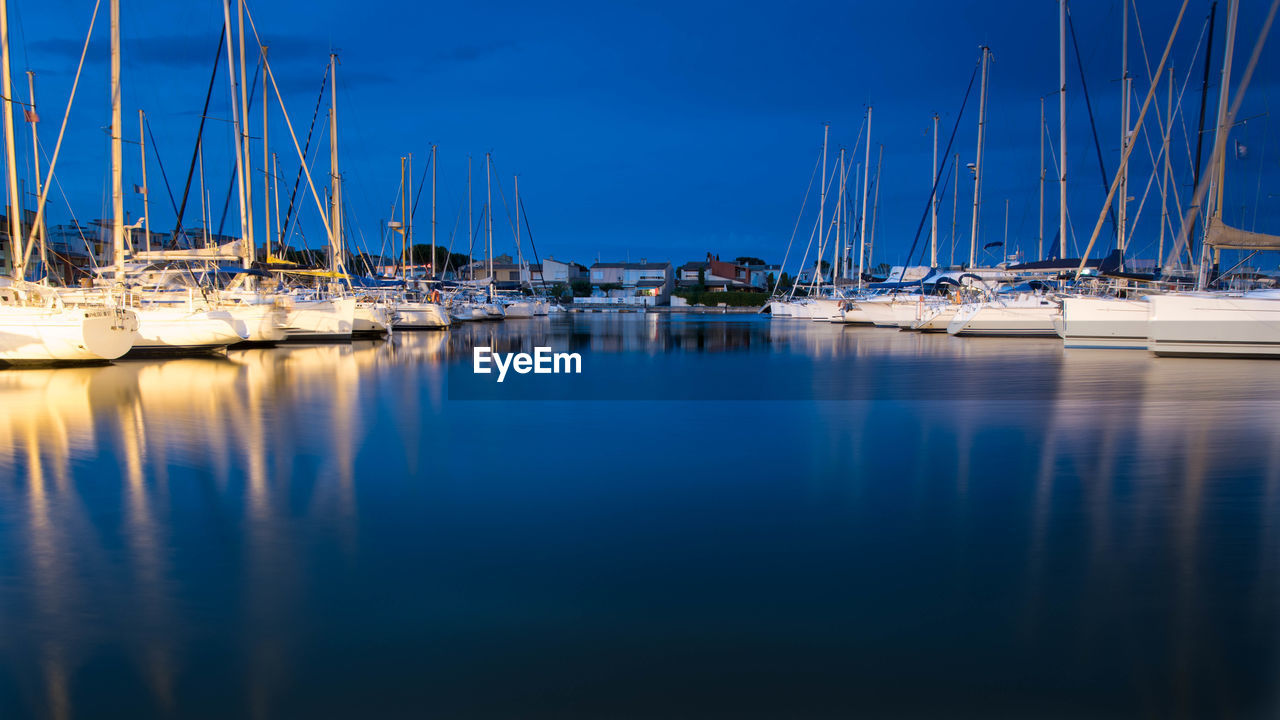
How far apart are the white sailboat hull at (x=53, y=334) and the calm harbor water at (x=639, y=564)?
5.83m

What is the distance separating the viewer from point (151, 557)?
17.4 feet

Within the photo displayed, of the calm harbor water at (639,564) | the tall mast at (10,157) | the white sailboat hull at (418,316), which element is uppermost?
the tall mast at (10,157)

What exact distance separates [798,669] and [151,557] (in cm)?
410

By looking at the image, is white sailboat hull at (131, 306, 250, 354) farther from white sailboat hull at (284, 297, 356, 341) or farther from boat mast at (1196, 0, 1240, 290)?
→ boat mast at (1196, 0, 1240, 290)

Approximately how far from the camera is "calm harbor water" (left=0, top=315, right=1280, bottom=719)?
3592 millimetres

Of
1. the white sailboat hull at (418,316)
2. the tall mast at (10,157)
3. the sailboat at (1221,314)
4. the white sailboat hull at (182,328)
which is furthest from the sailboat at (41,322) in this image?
the sailboat at (1221,314)

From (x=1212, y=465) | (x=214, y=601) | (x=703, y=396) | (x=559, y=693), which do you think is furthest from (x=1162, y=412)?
(x=214, y=601)

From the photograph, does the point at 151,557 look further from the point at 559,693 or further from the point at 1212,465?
the point at 1212,465

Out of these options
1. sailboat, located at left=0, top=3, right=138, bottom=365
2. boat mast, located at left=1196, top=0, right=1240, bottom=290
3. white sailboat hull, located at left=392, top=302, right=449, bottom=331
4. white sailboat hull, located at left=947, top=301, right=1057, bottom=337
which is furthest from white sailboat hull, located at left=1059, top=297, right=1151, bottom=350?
white sailboat hull, located at left=392, top=302, right=449, bottom=331

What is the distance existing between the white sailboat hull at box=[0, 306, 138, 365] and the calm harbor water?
5831 mm

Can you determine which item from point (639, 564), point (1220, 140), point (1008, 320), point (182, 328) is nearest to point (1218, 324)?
point (1220, 140)

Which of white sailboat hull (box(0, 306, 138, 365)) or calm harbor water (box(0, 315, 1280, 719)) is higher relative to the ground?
white sailboat hull (box(0, 306, 138, 365))

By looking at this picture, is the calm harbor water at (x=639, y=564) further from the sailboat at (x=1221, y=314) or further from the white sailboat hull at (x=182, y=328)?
the white sailboat hull at (x=182, y=328)

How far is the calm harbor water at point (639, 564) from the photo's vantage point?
11.8 ft
